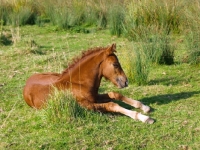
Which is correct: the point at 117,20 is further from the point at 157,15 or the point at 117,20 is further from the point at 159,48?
the point at 159,48

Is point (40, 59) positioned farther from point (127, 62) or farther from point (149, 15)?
point (149, 15)

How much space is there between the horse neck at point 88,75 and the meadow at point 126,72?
519mm

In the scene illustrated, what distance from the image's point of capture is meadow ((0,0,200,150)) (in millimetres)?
5184

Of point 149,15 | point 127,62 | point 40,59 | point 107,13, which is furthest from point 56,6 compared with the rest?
point 127,62

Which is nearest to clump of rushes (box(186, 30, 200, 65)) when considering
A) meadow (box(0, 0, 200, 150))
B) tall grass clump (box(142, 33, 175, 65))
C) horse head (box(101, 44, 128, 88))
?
meadow (box(0, 0, 200, 150))

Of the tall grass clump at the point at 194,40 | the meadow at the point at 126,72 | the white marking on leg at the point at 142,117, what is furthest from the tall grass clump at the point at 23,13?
the white marking on leg at the point at 142,117

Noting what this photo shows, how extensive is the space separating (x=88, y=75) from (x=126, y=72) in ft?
6.40

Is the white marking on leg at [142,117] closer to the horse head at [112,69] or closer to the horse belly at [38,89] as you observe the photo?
the horse head at [112,69]

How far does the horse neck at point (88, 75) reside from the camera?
6.08 meters

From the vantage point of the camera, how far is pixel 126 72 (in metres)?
7.94

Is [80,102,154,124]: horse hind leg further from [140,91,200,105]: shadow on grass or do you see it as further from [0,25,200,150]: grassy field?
[140,91,200,105]: shadow on grass

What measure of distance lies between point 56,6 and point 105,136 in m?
11.5

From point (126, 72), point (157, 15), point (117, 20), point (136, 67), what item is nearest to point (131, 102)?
point (136, 67)

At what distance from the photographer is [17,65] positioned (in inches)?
372
